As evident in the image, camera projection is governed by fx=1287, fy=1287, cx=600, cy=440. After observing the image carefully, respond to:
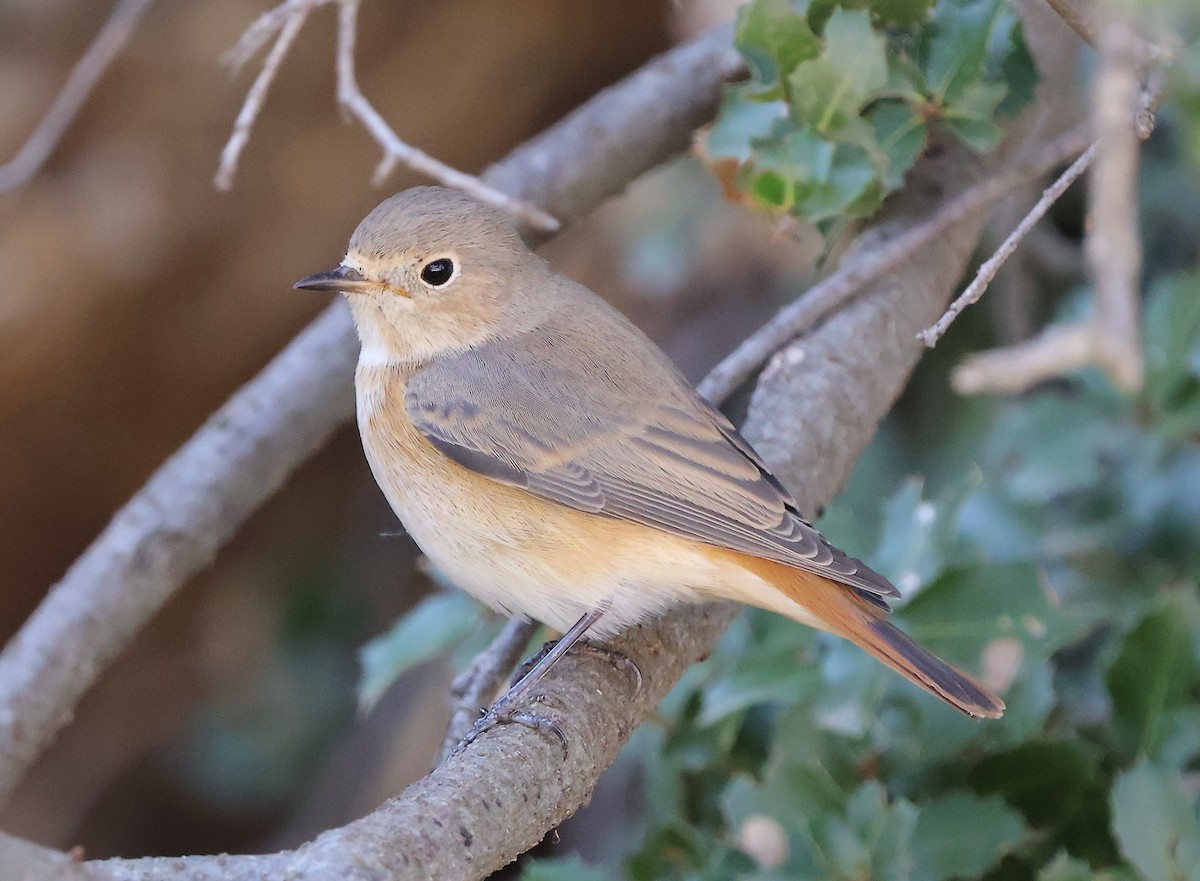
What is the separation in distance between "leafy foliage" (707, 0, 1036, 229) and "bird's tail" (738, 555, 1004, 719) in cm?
93

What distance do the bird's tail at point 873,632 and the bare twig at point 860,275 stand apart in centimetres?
68

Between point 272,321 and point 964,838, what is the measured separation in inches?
149

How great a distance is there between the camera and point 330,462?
20.1 ft

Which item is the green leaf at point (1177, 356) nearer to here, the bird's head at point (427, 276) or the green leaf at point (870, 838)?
the green leaf at point (870, 838)

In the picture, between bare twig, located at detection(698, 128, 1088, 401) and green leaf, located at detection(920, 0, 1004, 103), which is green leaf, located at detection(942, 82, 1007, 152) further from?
bare twig, located at detection(698, 128, 1088, 401)

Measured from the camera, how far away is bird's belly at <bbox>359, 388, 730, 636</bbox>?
298 centimetres

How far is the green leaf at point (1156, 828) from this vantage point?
246cm

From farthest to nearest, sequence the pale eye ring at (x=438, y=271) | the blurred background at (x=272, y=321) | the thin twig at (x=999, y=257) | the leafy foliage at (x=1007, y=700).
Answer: the blurred background at (x=272, y=321) → the pale eye ring at (x=438, y=271) → the leafy foliage at (x=1007, y=700) → the thin twig at (x=999, y=257)

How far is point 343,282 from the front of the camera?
3229 mm

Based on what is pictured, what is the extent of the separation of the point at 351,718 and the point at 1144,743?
12.4ft

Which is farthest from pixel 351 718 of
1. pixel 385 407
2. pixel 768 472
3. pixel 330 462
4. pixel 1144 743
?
pixel 1144 743

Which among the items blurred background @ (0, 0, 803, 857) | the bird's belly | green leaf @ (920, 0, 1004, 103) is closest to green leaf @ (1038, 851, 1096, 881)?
the bird's belly

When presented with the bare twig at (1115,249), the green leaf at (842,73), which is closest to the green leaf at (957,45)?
the green leaf at (842,73)

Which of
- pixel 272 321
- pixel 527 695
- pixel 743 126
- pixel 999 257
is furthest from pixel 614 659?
pixel 272 321
